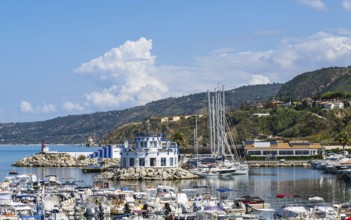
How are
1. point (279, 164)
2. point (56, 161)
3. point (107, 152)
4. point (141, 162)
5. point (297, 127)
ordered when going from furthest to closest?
point (297, 127), point (56, 161), point (107, 152), point (279, 164), point (141, 162)

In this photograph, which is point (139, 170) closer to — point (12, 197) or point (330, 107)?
point (12, 197)

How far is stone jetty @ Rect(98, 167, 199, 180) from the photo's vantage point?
86.9 m

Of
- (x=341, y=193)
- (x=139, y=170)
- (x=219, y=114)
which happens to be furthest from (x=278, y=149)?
(x=341, y=193)

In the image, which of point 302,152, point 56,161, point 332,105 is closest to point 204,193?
point 56,161

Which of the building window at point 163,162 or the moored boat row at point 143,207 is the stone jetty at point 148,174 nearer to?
the building window at point 163,162

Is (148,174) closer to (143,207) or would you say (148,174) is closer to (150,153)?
(150,153)

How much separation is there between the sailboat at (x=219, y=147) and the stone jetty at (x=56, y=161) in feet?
74.2

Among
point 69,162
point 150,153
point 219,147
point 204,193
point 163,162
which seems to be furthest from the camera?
point 69,162

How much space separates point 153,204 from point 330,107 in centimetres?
15149

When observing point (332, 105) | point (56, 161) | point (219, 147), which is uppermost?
point (332, 105)

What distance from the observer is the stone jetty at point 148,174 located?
86.9m

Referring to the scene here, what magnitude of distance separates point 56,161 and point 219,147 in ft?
121

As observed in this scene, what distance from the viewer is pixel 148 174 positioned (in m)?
87.3

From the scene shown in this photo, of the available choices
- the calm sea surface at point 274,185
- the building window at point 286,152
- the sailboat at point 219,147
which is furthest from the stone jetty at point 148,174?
the building window at point 286,152
